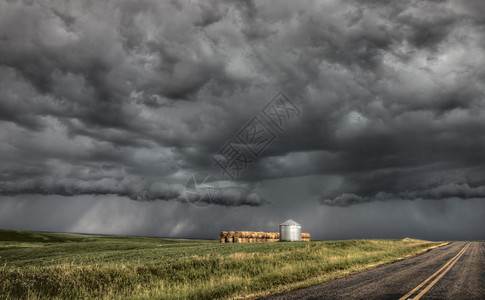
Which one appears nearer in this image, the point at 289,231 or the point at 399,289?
the point at 399,289

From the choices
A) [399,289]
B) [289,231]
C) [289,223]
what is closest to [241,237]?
[289,231]

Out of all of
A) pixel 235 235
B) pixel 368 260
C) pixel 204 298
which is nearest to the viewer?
pixel 204 298

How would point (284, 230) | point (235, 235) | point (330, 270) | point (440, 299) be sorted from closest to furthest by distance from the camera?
point (440, 299) → point (330, 270) → point (235, 235) → point (284, 230)

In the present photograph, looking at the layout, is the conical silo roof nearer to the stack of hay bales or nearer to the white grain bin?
the white grain bin

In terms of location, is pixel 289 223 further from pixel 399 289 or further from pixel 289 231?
pixel 399 289

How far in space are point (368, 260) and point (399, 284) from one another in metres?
13.0

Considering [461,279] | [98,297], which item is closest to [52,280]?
[98,297]

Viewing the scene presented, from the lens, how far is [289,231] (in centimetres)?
7350

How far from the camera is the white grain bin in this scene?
7300cm

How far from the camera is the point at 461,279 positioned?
14.9 meters

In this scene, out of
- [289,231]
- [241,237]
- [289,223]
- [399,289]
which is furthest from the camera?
[289,223]

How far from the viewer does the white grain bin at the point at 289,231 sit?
73.0 meters

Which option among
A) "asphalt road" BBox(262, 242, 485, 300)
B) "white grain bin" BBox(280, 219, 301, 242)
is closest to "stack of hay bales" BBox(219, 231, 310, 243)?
"white grain bin" BBox(280, 219, 301, 242)

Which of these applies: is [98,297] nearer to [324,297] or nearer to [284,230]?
[324,297]
